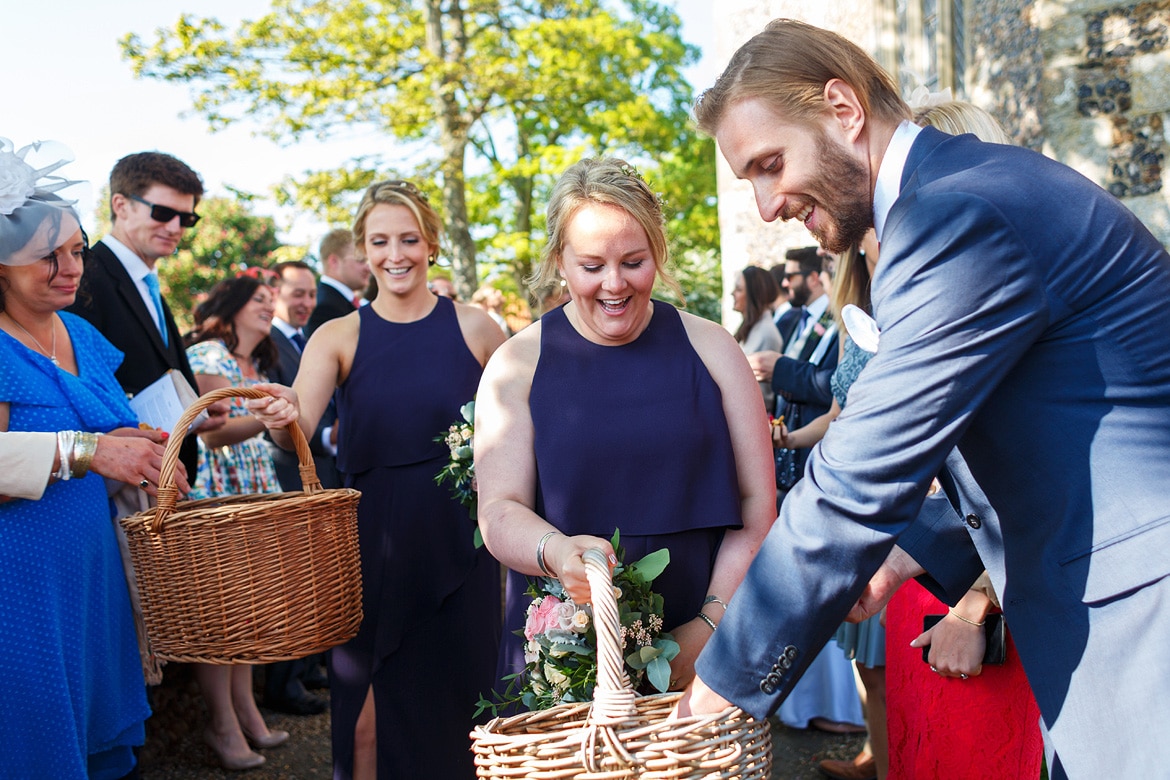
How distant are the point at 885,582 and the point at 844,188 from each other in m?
0.87

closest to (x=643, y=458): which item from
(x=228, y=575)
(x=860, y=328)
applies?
(x=860, y=328)

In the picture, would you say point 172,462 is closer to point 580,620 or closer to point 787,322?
point 580,620

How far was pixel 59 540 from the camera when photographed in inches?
119

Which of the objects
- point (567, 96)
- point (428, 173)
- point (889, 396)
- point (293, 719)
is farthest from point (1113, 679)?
point (567, 96)

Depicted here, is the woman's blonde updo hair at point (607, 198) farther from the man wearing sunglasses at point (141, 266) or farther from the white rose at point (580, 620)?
the man wearing sunglasses at point (141, 266)

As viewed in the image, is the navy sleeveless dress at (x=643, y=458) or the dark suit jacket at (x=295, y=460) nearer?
the navy sleeveless dress at (x=643, y=458)

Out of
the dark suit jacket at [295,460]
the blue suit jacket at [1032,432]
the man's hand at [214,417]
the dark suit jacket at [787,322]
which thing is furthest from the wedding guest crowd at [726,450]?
the dark suit jacket at [787,322]

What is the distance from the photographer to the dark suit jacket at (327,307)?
638cm

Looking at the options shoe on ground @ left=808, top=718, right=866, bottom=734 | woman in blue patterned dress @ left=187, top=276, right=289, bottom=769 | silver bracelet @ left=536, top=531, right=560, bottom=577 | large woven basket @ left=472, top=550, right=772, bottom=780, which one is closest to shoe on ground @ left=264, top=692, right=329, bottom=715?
woman in blue patterned dress @ left=187, top=276, right=289, bottom=769

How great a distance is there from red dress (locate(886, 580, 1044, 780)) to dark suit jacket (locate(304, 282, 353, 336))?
441 cm

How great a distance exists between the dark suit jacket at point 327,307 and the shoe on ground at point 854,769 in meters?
3.90

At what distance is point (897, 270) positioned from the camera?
63.1 inches

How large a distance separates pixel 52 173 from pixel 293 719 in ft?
12.3

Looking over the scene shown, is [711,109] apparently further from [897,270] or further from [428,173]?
[428,173]
